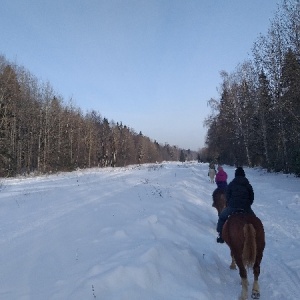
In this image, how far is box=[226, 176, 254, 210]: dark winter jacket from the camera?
6.29 meters

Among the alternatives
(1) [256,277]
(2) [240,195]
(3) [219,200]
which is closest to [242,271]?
(1) [256,277]

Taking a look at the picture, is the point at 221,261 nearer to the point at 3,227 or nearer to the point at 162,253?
the point at 162,253

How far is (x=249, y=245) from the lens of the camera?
18.7ft

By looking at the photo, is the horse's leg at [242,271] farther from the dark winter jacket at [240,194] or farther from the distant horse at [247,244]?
the dark winter jacket at [240,194]

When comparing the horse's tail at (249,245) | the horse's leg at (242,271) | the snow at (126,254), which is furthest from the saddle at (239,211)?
the snow at (126,254)

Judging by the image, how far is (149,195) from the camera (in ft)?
43.8

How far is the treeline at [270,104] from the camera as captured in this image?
77.1ft

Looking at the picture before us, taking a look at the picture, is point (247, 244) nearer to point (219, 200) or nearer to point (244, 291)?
point (244, 291)

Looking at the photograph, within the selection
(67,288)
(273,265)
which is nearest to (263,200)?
(273,265)

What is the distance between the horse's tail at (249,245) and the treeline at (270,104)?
830 centimetres

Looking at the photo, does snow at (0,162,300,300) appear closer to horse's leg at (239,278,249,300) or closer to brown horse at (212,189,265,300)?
horse's leg at (239,278,249,300)

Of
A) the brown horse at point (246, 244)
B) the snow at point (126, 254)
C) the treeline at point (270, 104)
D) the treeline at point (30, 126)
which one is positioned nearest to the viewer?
the snow at point (126, 254)

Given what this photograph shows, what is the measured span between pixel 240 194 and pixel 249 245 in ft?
3.49

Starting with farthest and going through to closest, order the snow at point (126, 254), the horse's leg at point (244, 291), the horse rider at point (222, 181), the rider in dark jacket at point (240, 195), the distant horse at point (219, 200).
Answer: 1. the horse rider at point (222, 181)
2. the distant horse at point (219, 200)
3. the rider in dark jacket at point (240, 195)
4. the horse's leg at point (244, 291)
5. the snow at point (126, 254)
